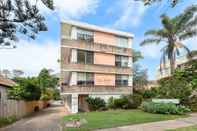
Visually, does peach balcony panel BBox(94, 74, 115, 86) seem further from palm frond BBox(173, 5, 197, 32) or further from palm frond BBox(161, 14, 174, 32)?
palm frond BBox(173, 5, 197, 32)

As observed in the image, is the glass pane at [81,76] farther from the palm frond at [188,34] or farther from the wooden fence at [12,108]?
the palm frond at [188,34]

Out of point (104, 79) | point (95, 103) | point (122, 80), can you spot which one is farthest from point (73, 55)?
point (122, 80)

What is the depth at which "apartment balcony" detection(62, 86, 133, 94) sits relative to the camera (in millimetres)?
33062

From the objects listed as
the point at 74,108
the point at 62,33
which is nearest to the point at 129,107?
the point at 74,108

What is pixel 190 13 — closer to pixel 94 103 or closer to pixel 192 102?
pixel 192 102

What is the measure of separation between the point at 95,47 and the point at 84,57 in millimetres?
2068

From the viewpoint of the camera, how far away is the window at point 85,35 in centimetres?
3392

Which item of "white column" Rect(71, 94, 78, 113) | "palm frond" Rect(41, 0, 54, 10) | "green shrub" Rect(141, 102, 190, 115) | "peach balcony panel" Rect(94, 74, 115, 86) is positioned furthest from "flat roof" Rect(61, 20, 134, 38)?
"palm frond" Rect(41, 0, 54, 10)

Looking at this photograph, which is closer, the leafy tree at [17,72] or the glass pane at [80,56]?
the glass pane at [80,56]

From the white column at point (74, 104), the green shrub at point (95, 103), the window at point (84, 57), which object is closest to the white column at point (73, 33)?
the window at point (84, 57)

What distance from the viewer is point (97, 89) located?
35219 mm

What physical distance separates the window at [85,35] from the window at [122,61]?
5.17m

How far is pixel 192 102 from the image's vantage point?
28.9 metres

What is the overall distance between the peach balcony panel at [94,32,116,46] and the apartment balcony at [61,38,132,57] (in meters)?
0.47
